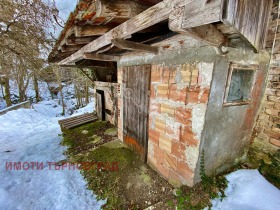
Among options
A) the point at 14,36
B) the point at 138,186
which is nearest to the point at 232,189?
the point at 138,186

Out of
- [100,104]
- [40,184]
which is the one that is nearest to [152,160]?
[40,184]

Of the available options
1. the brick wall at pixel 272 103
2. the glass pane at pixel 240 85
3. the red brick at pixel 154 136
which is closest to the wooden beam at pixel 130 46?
the glass pane at pixel 240 85

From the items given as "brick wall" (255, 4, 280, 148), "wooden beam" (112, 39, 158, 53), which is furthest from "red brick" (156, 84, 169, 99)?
"brick wall" (255, 4, 280, 148)

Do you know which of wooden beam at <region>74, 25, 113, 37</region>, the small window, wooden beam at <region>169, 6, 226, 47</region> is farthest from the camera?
the small window

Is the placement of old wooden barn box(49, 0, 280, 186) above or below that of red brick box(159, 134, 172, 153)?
above

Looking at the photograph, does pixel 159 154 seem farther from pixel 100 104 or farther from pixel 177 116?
pixel 100 104

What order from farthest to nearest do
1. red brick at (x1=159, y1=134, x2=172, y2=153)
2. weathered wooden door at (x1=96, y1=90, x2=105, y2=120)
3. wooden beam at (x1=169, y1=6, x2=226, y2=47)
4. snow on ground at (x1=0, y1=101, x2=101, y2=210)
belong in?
weathered wooden door at (x1=96, y1=90, x2=105, y2=120), red brick at (x1=159, y1=134, x2=172, y2=153), snow on ground at (x1=0, y1=101, x2=101, y2=210), wooden beam at (x1=169, y1=6, x2=226, y2=47)

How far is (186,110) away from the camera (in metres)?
1.78

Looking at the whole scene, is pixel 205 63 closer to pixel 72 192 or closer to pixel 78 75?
pixel 72 192

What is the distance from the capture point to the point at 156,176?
2.42m

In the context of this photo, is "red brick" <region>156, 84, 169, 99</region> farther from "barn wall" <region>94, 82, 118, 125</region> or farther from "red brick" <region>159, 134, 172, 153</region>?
"barn wall" <region>94, 82, 118, 125</region>

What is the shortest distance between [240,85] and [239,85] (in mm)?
25

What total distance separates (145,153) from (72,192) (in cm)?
139

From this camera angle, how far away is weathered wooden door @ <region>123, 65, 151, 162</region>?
99.7 inches
